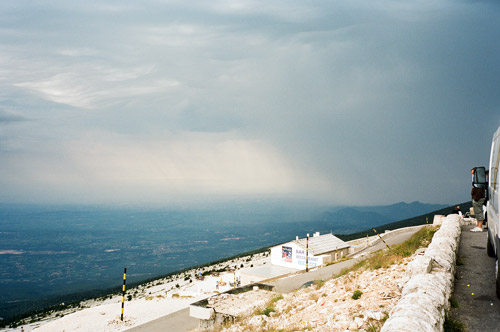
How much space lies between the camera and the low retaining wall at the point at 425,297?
5940 mm

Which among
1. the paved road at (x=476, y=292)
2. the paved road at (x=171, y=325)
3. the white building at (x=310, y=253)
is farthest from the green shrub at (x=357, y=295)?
the white building at (x=310, y=253)

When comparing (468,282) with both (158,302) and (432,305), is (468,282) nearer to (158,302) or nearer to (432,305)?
(432,305)

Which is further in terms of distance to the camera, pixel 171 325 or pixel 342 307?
pixel 171 325

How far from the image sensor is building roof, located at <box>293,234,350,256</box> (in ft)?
120

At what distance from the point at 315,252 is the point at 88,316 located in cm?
2120

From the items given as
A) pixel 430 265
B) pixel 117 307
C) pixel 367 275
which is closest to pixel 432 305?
pixel 430 265

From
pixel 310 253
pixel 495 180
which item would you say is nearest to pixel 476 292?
pixel 495 180

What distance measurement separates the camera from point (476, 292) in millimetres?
9430

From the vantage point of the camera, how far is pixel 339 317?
9.39 m

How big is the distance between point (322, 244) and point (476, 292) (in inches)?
1170

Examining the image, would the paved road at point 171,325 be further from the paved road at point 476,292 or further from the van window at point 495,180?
the van window at point 495,180

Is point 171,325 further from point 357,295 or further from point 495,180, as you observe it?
point 495,180

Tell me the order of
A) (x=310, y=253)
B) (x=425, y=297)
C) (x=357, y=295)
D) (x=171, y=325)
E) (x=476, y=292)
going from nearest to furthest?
(x=425, y=297), (x=476, y=292), (x=357, y=295), (x=171, y=325), (x=310, y=253)

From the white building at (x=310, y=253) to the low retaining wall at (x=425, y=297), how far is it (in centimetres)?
2454
